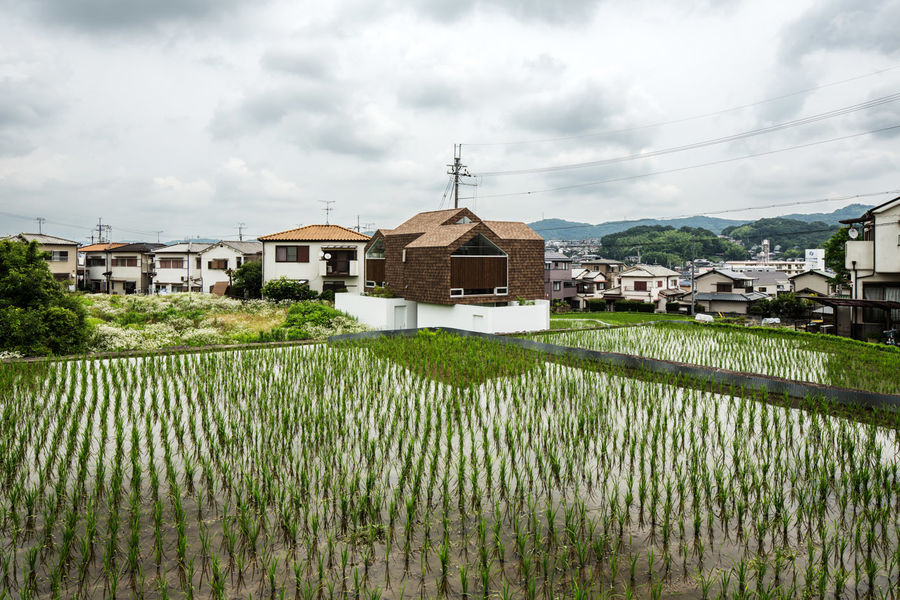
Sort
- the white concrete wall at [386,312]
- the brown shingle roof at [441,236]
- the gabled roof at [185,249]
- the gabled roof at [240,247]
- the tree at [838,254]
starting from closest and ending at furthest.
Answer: the brown shingle roof at [441,236] → the white concrete wall at [386,312] → the tree at [838,254] → the gabled roof at [185,249] → the gabled roof at [240,247]

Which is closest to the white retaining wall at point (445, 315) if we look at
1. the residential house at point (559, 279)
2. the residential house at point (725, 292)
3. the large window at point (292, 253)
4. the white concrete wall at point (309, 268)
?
the white concrete wall at point (309, 268)

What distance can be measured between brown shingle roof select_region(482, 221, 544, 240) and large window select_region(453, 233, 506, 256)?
2.51ft

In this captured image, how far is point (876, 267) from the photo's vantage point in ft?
67.6

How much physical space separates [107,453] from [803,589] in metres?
7.34

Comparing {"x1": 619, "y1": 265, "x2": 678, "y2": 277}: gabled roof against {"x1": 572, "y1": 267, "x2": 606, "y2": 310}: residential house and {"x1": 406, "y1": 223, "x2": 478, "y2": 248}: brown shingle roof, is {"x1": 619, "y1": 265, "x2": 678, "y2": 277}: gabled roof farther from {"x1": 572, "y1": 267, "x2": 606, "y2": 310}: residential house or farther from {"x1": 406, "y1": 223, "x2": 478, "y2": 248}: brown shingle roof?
{"x1": 406, "y1": 223, "x2": 478, "y2": 248}: brown shingle roof

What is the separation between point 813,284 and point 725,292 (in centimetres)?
610

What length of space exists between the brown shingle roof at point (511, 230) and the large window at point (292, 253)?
14.3m

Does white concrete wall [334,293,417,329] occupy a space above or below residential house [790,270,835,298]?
below

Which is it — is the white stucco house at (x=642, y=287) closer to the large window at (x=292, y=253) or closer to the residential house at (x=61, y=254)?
the large window at (x=292, y=253)

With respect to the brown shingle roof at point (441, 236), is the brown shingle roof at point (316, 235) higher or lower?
higher

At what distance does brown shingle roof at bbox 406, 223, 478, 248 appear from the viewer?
20203 mm

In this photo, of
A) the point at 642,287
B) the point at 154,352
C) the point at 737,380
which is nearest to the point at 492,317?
the point at 737,380

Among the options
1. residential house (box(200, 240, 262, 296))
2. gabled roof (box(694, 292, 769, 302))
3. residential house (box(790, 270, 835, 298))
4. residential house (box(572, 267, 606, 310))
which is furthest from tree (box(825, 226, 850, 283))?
residential house (box(200, 240, 262, 296))

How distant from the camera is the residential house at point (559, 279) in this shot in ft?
155
